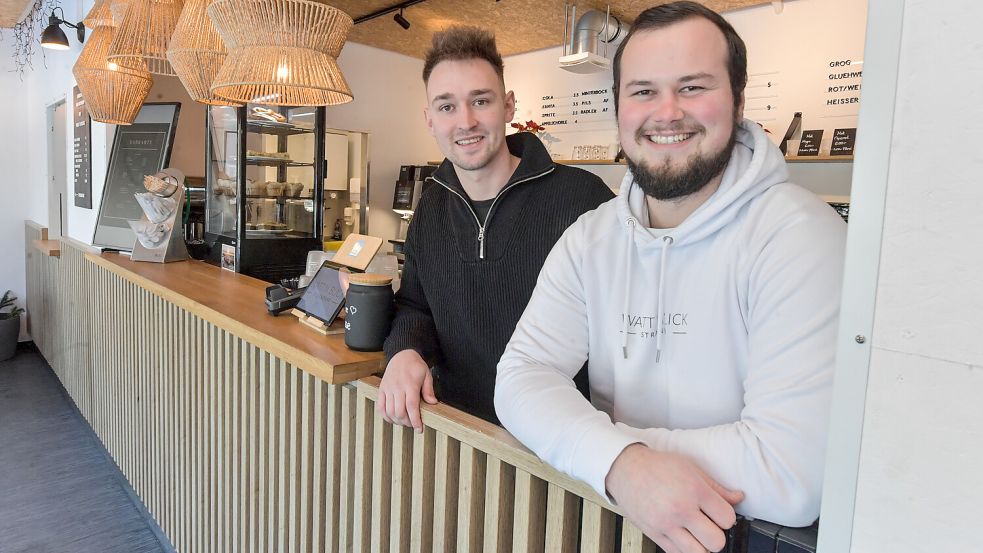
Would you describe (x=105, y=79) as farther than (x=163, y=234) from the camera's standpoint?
No

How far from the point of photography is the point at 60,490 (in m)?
3.47

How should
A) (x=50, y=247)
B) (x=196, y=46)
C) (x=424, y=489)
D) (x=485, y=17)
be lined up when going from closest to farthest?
1. (x=424, y=489)
2. (x=196, y=46)
3. (x=50, y=247)
4. (x=485, y=17)

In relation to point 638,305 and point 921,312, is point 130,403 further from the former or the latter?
point 921,312

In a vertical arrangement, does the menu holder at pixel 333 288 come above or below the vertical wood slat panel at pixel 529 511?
above

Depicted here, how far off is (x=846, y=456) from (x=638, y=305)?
44 cm

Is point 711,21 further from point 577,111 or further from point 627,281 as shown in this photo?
point 577,111

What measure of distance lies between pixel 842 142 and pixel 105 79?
4.48 metres

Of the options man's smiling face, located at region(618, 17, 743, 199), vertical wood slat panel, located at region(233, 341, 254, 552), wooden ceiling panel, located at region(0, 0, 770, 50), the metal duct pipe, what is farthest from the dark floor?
the metal duct pipe

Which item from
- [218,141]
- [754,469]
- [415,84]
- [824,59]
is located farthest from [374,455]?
[415,84]

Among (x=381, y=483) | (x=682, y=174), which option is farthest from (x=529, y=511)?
(x=682, y=174)

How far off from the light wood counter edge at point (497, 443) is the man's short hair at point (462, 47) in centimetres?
94

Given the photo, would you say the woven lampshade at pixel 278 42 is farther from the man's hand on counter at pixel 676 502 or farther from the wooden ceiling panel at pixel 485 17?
the wooden ceiling panel at pixel 485 17

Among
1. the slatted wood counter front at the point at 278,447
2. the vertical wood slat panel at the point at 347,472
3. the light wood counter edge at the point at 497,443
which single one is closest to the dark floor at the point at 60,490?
the slatted wood counter front at the point at 278,447

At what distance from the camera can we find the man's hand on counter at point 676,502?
31.0 inches
